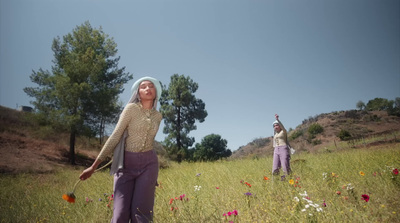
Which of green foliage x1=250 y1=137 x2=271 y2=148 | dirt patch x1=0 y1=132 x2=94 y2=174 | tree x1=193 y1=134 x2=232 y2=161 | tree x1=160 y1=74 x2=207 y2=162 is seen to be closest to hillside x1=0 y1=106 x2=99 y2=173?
dirt patch x1=0 y1=132 x2=94 y2=174

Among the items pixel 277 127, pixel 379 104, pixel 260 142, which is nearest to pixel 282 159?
pixel 277 127

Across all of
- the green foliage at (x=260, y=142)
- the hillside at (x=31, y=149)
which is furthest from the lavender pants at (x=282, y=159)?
the green foliage at (x=260, y=142)

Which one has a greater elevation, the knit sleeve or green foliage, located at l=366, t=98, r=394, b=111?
green foliage, located at l=366, t=98, r=394, b=111

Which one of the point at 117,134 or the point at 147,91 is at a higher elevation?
the point at 147,91

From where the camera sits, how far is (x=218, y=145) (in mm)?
29141

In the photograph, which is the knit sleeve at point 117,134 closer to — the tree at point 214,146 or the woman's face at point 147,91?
the woman's face at point 147,91

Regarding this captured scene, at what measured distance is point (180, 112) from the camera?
867 inches

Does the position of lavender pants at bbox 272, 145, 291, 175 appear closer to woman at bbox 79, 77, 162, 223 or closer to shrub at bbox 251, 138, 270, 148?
woman at bbox 79, 77, 162, 223

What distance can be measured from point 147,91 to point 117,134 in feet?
1.97

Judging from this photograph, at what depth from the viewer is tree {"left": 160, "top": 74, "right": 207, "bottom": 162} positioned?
20.7 meters

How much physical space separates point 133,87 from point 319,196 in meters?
3.37

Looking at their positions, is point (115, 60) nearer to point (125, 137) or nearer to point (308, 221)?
point (125, 137)

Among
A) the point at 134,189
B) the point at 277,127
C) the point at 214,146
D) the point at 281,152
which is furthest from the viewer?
the point at 214,146

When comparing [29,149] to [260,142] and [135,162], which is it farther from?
[260,142]
